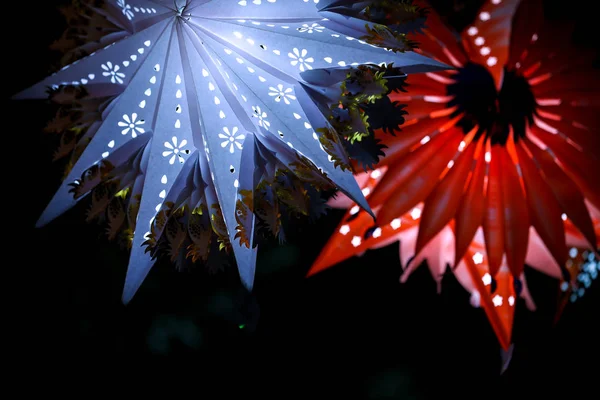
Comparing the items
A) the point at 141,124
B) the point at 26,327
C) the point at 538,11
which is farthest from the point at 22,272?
the point at 538,11

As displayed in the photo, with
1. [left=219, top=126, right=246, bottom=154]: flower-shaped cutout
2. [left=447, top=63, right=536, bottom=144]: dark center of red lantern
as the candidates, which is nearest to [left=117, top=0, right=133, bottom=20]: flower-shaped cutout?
[left=219, top=126, right=246, bottom=154]: flower-shaped cutout

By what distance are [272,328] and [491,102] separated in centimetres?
86

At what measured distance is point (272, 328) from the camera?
1.51m

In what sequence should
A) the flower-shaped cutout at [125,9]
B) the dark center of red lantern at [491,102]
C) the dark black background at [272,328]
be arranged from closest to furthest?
1. the flower-shaped cutout at [125,9]
2. the dark center of red lantern at [491,102]
3. the dark black background at [272,328]

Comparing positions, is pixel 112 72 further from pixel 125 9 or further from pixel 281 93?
pixel 281 93

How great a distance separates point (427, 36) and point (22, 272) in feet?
4.03

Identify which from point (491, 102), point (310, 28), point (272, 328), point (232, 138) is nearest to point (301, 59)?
point (310, 28)

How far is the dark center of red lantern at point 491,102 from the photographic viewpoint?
1021 millimetres

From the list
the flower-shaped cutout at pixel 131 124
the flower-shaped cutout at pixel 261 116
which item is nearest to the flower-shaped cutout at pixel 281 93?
the flower-shaped cutout at pixel 261 116

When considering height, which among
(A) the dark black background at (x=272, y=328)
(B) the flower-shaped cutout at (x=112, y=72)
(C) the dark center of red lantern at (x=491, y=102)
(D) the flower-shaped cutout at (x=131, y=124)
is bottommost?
(A) the dark black background at (x=272, y=328)

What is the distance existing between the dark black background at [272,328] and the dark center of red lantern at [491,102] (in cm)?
58

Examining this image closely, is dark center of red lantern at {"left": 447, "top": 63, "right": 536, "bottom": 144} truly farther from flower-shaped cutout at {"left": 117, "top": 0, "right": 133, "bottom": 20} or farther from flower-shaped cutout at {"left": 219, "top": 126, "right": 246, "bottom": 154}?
flower-shaped cutout at {"left": 117, "top": 0, "right": 133, "bottom": 20}

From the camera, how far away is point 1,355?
1.46 m

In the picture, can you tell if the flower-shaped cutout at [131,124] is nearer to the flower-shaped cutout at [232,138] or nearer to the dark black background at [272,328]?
the flower-shaped cutout at [232,138]
